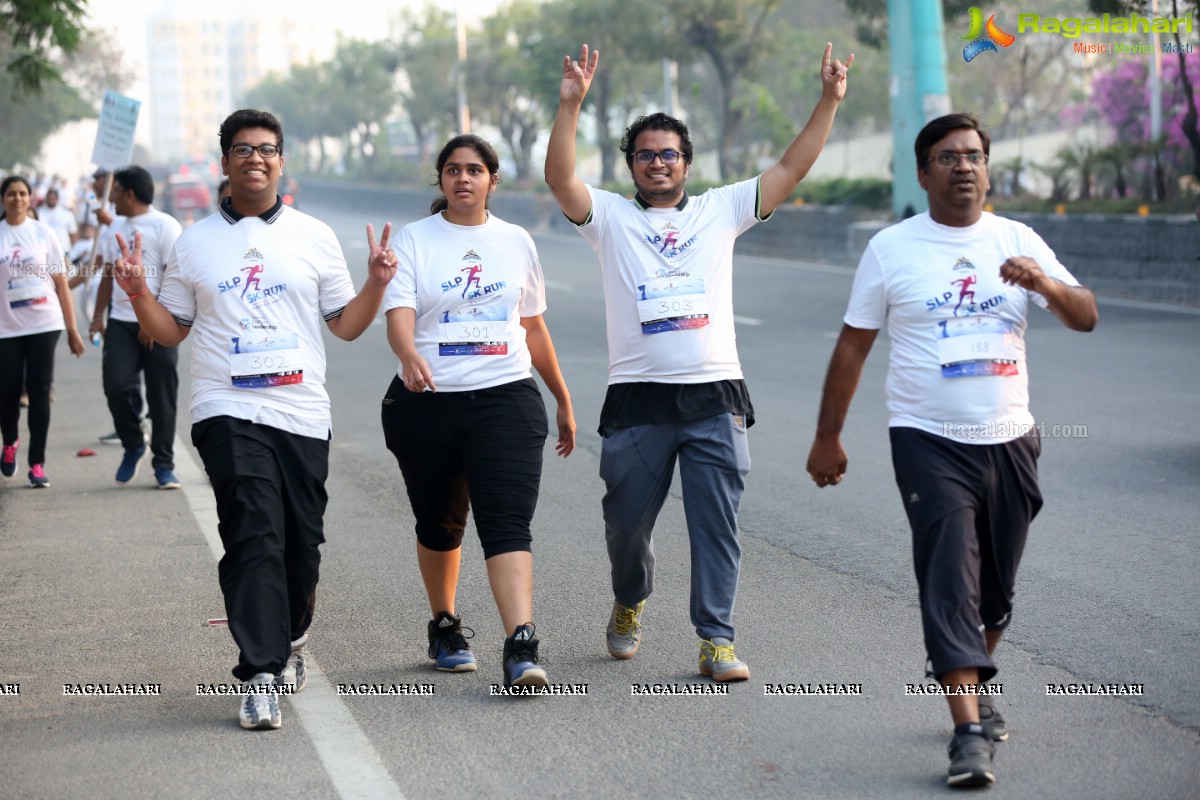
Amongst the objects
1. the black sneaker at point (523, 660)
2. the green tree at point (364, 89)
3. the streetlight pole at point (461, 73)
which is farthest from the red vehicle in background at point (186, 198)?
the black sneaker at point (523, 660)

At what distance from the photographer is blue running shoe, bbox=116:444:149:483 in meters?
9.75

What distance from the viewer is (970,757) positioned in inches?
165

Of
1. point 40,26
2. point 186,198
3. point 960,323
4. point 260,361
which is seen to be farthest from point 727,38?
point 960,323

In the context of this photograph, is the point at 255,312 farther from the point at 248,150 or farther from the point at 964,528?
the point at 964,528

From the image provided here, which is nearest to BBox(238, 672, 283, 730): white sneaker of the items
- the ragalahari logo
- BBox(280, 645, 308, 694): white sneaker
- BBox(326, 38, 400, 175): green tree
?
BBox(280, 645, 308, 694): white sneaker

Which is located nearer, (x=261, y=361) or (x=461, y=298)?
(x=261, y=361)

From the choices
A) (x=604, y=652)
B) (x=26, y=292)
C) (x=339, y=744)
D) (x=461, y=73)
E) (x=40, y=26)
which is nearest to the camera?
(x=339, y=744)

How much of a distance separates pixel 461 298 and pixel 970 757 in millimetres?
2245

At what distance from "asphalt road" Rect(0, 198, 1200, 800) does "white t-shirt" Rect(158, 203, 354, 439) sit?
38.4 inches

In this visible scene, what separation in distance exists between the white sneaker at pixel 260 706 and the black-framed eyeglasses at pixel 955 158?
2563mm

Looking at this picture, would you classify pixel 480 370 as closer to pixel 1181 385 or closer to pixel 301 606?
pixel 301 606

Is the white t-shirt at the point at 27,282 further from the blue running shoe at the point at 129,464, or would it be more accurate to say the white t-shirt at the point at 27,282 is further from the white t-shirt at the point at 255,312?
the white t-shirt at the point at 255,312

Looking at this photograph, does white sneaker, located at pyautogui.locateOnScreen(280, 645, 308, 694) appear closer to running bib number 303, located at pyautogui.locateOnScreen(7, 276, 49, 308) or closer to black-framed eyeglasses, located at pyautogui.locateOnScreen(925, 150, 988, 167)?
black-framed eyeglasses, located at pyautogui.locateOnScreen(925, 150, 988, 167)

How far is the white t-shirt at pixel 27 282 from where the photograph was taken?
962 cm
